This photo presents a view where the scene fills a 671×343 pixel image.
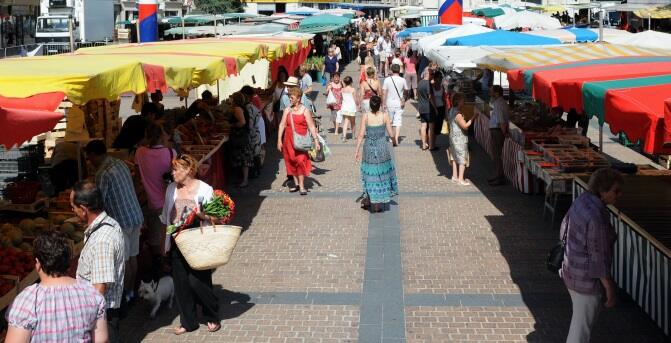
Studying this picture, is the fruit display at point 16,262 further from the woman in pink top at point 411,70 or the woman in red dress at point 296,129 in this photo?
the woman in pink top at point 411,70

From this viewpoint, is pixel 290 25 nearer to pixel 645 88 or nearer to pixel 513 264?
pixel 513 264

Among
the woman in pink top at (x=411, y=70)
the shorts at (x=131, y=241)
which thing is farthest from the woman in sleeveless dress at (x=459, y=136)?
the woman in pink top at (x=411, y=70)

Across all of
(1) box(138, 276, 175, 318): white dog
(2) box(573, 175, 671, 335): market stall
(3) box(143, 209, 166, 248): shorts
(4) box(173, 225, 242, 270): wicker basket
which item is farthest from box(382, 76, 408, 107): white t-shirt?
(4) box(173, 225, 242, 270): wicker basket

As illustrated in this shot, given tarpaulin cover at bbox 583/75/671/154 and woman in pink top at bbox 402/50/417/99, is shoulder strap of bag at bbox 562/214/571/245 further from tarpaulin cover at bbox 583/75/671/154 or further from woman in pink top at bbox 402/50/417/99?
woman in pink top at bbox 402/50/417/99

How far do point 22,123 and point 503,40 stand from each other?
11.6 m

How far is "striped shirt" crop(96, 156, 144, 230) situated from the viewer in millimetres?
6570

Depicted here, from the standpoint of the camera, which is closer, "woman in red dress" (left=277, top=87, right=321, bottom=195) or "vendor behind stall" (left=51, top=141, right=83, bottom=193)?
"vendor behind stall" (left=51, top=141, right=83, bottom=193)

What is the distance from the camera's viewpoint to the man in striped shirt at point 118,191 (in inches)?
259

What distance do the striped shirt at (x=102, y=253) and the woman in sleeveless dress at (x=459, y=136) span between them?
Answer: 8.12 m

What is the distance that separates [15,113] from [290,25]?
25496 millimetres

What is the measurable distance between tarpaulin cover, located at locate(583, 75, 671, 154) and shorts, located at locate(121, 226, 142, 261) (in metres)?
3.98

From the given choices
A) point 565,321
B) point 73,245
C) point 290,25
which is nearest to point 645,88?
point 565,321

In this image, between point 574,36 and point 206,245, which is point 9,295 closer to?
point 206,245

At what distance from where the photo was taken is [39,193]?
28.1 ft
